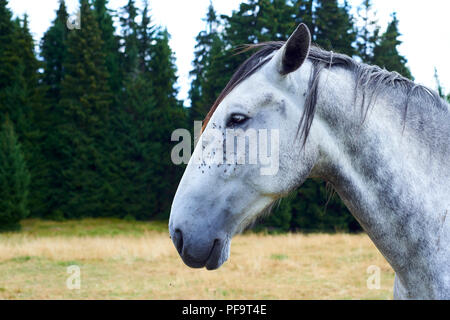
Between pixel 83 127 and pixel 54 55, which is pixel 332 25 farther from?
pixel 54 55

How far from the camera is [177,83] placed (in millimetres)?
29312

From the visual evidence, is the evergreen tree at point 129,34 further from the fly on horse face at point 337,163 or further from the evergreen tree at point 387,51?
the fly on horse face at point 337,163

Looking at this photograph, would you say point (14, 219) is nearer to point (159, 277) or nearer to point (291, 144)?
point (159, 277)

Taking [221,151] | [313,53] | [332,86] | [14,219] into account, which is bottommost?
[14,219]

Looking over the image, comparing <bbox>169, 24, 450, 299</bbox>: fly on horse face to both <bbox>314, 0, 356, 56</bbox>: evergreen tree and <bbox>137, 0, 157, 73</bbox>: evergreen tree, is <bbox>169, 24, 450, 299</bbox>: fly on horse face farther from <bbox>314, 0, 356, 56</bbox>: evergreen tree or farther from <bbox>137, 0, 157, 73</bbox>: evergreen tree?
<bbox>137, 0, 157, 73</bbox>: evergreen tree

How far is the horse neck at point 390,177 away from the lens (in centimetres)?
177

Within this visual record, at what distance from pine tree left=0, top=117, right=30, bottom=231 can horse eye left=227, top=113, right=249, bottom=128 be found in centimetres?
2426

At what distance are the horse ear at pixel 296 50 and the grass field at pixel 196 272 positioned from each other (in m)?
6.69

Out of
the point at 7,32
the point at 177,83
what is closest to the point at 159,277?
the point at 177,83

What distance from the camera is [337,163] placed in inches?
74.6

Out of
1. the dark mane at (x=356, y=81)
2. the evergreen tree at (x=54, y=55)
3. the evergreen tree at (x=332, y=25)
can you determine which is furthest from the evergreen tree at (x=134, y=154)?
the dark mane at (x=356, y=81)

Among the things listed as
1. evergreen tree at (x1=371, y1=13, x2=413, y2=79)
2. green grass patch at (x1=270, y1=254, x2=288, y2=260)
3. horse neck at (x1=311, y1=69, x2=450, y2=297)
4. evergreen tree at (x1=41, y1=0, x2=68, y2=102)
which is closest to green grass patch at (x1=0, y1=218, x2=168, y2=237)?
evergreen tree at (x1=41, y1=0, x2=68, y2=102)

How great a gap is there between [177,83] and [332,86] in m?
28.4

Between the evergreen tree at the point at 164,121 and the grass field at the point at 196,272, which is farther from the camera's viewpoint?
the evergreen tree at the point at 164,121
